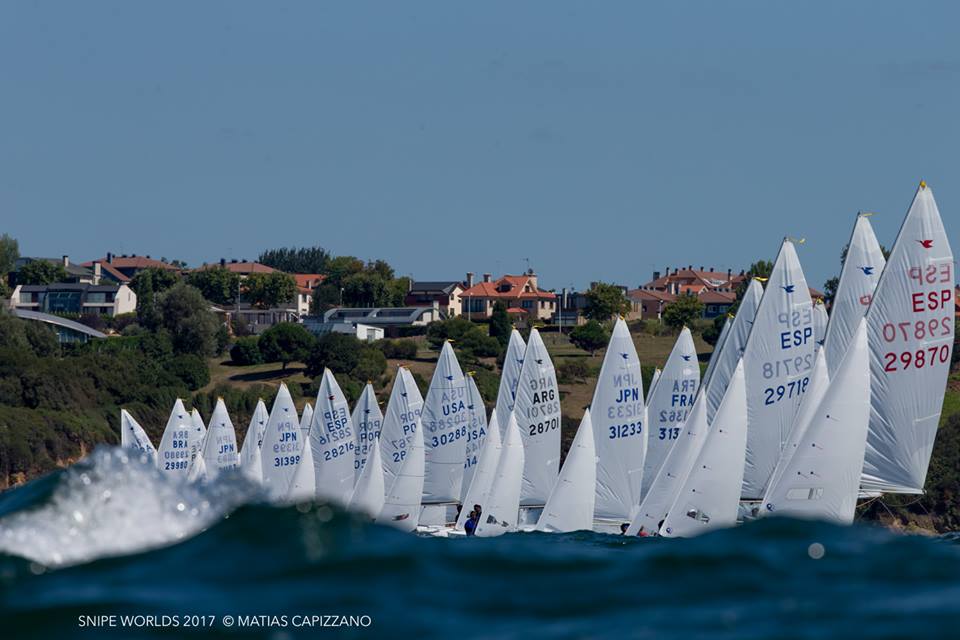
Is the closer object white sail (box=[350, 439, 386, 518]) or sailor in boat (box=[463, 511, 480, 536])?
sailor in boat (box=[463, 511, 480, 536])

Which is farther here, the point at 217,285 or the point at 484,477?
the point at 217,285

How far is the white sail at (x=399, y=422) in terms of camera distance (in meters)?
43.0

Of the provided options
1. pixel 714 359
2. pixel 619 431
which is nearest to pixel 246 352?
pixel 619 431

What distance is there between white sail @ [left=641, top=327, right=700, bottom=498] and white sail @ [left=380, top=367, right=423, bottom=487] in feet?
27.8

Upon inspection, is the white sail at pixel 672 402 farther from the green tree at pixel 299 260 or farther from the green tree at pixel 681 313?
the green tree at pixel 299 260

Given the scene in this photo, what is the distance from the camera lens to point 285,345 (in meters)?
78.2

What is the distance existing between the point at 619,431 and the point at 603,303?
213 ft

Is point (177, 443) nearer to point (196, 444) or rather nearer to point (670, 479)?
point (196, 444)

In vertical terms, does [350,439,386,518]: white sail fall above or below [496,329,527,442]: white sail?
below

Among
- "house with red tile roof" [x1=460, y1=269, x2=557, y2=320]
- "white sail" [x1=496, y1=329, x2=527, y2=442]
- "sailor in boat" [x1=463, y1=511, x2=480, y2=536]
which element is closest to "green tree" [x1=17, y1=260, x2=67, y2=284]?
"house with red tile roof" [x1=460, y1=269, x2=557, y2=320]

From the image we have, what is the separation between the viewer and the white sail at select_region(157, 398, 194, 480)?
50.3 metres

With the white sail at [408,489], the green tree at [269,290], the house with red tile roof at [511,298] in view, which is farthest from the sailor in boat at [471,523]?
the green tree at [269,290]

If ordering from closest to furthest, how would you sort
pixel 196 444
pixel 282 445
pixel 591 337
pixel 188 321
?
pixel 282 445
pixel 196 444
pixel 188 321
pixel 591 337

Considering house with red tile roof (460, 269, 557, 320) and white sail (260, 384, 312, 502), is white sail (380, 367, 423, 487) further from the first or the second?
house with red tile roof (460, 269, 557, 320)
